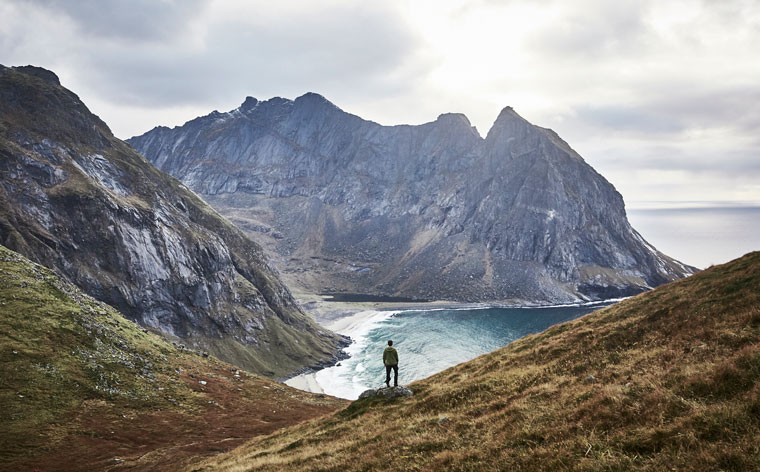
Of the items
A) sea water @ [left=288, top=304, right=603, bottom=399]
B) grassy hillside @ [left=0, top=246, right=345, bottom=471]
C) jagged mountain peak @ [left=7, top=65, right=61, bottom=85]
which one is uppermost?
jagged mountain peak @ [left=7, top=65, right=61, bottom=85]

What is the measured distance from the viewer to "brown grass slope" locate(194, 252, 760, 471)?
10784 millimetres

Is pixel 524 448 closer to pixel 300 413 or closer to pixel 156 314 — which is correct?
pixel 300 413

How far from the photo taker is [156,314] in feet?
403

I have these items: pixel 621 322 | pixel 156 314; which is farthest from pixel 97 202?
pixel 621 322

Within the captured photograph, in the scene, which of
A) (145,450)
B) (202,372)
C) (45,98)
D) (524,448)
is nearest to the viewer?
(524,448)

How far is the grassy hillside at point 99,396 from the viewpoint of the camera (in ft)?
104

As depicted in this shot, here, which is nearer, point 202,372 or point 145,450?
point 145,450

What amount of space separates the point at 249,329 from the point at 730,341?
145834 millimetres

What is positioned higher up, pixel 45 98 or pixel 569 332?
pixel 45 98

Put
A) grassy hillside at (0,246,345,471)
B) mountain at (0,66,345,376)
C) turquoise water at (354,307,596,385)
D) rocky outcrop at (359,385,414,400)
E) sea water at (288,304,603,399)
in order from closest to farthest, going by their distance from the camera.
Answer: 1. rocky outcrop at (359,385,414,400)
2. grassy hillside at (0,246,345,471)
3. mountain at (0,66,345,376)
4. sea water at (288,304,603,399)
5. turquoise water at (354,307,596,385)

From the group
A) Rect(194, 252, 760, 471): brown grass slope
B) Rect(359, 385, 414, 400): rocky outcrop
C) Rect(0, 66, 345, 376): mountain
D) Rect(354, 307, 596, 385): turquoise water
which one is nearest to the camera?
Rect(194, 252, 760, 471): brown grass slope

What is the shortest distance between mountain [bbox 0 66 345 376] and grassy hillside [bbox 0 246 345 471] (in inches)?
2320

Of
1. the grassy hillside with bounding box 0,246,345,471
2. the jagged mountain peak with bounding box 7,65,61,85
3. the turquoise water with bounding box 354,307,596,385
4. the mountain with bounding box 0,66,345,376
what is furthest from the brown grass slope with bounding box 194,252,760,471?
the jagged mountain peak with bounding box 7,65,61,85

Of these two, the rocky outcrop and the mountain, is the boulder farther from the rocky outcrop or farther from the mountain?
the mountain
